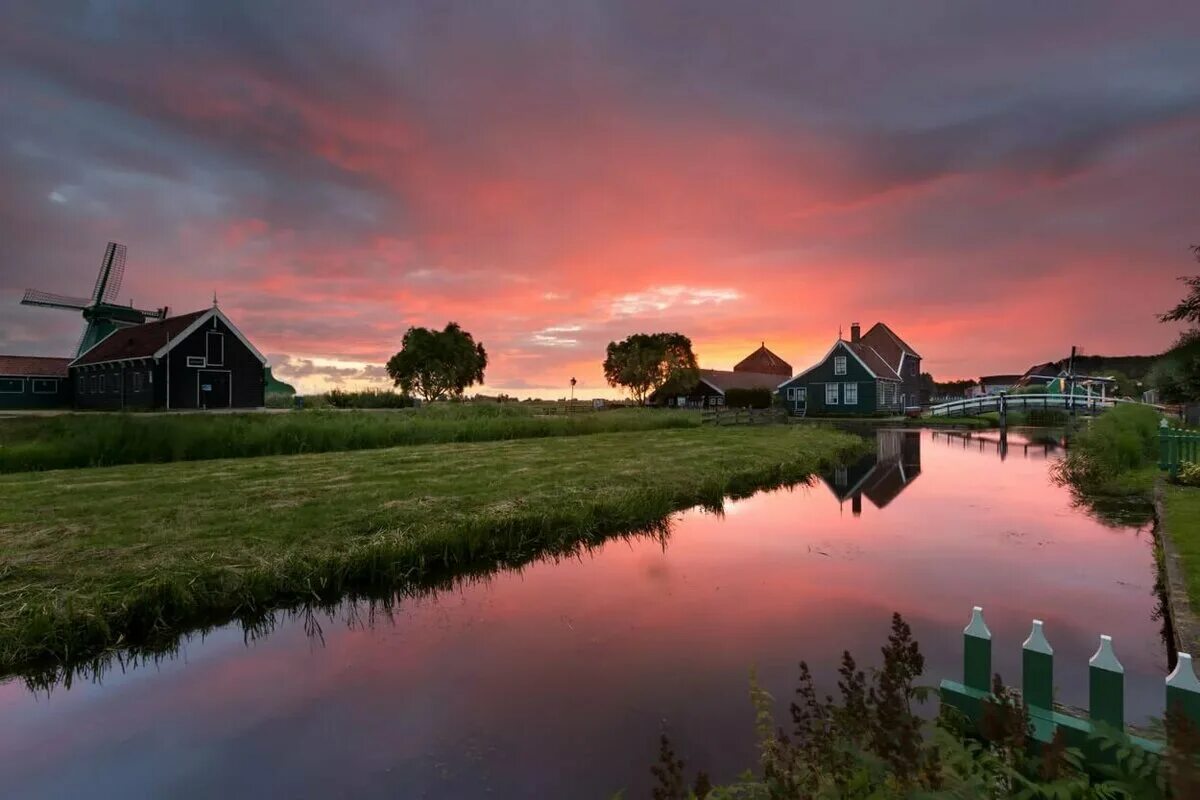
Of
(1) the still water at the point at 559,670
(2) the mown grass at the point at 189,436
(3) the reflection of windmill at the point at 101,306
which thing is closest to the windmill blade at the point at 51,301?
(3) the reflection of windmill at the point at 101,306

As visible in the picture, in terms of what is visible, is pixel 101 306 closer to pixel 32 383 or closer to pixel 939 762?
pixel 32 383

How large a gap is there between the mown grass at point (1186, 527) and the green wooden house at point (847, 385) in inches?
1556

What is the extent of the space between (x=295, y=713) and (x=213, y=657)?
1.68 m

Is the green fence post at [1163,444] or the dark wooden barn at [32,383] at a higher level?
the dark wooden barn at [32,383]

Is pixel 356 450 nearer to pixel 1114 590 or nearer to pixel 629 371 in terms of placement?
pixel 1114 590

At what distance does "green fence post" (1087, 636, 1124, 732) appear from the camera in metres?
2.98

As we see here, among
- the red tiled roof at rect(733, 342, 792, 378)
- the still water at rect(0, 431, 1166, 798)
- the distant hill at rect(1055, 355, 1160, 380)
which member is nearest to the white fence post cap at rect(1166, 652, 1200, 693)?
the still water at rect(0, 431, 1166, 798)

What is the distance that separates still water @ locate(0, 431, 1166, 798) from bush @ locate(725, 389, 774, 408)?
1915 inches

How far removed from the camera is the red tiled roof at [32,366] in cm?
4375

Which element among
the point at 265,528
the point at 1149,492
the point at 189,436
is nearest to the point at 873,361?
the point at 1149,492

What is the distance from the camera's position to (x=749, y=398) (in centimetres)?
5878

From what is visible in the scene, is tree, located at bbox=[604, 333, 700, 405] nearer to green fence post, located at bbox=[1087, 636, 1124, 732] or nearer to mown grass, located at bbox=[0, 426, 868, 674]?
mown grass, located at bbox=[0, 426, 868, 674]

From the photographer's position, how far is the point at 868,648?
5.93 meters

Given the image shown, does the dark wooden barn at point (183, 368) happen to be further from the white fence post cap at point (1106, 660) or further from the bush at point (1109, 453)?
the bush at point (1109, 453)
